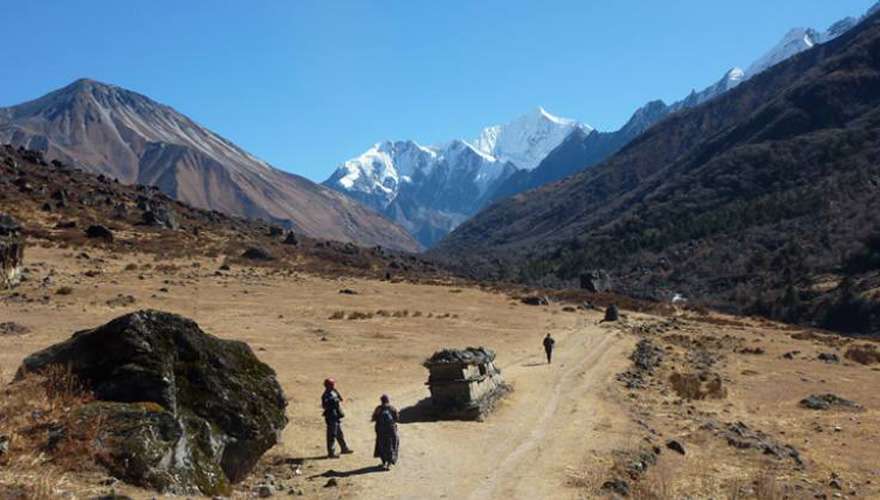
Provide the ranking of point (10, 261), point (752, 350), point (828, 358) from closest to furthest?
1. point (10, 261)
2. point (828, 358)
3. point (752, 350)

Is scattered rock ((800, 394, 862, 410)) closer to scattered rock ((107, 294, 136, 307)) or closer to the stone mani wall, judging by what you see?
the stone mani wall

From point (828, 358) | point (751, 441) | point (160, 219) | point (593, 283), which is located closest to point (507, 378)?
point (751, 441)

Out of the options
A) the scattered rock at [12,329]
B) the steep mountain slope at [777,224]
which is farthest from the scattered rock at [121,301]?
the steep mountain slope at [777,224]

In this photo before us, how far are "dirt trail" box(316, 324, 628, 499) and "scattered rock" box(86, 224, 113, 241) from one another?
161 ft

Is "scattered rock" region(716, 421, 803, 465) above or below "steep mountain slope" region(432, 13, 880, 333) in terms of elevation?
below

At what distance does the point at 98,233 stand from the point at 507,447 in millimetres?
58628

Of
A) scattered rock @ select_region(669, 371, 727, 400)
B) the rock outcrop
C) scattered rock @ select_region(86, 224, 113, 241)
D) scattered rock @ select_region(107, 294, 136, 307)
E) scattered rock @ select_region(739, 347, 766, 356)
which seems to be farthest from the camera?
scattered rock @ select_region(86, 224, 113, 241)

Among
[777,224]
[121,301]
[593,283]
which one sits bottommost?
[121,301]

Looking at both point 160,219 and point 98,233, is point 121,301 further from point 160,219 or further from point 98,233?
point 160,219

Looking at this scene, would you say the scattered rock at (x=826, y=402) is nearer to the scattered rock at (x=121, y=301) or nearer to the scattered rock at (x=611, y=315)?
the scattered rock at (x=611, y=315)

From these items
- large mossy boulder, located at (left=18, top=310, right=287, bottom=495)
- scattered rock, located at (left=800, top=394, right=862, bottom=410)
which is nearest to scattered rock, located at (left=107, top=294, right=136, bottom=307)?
large mossy boulder, located at (left=18, top=310, right=287, bottom=495)

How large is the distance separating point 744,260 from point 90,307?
9909cm

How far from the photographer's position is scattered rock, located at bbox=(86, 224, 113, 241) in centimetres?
6712

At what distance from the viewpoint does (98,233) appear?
67438mm
